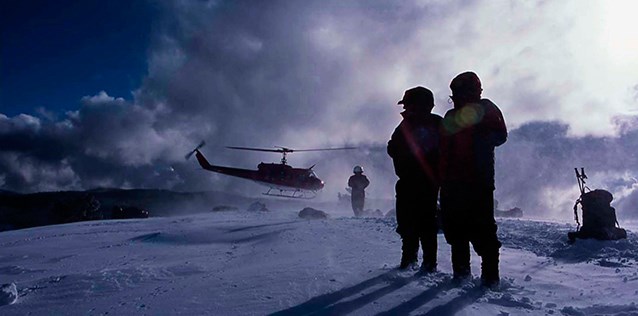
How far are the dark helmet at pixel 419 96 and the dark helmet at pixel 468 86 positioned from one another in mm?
634

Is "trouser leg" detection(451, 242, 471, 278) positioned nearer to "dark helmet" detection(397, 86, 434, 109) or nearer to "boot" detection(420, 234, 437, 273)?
"boot" detection(420, 234, 437, 273)

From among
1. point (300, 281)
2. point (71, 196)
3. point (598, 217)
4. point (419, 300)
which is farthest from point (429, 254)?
point (71, 196)

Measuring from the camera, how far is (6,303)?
117 inches

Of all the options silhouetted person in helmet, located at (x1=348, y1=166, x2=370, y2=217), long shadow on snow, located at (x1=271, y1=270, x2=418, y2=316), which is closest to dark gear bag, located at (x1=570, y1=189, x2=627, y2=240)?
long shadow on snow, located at (x1=271, y1=270, x2=418, y2=316)

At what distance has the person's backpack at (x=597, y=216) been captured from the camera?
692 centimetres

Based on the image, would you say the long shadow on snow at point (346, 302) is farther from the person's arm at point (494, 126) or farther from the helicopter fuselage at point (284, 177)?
the helicopter fuselage at point (284, 177)

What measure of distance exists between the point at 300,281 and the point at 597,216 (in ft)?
22.5

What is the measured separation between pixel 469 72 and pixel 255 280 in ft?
9.00

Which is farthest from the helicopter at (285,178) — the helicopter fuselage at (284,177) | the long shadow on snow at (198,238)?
the long shadow on snow at (198,238)

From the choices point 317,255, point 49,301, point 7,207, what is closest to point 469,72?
point 317,255

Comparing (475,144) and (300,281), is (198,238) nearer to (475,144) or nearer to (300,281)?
(300,281)

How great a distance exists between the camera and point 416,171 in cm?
449

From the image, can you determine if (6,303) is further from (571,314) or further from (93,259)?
(571,314)

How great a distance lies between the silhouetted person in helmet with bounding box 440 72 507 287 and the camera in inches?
144
